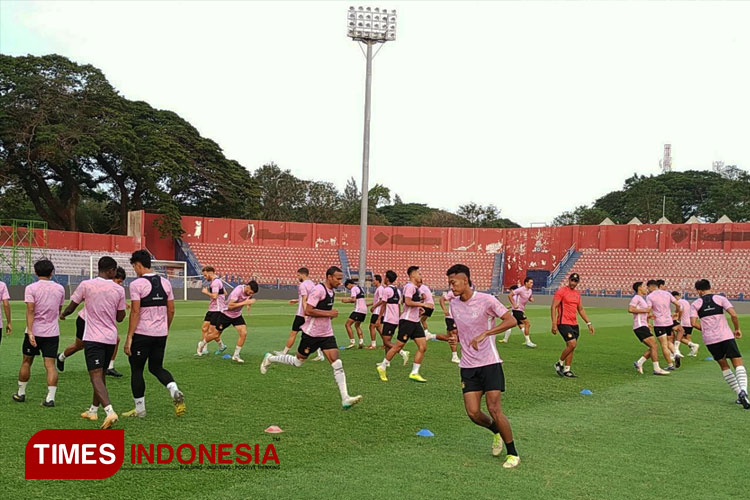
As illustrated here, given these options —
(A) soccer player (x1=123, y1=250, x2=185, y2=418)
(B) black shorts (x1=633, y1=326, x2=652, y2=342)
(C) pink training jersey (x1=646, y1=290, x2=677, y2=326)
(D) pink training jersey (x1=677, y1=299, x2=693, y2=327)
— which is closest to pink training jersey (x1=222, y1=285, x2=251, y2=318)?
(A) soccer player (x1=123, y1=250, x2=185, y2=418)

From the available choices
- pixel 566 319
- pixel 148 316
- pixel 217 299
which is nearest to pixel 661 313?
pixel 566 319

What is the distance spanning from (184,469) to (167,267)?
3839cm

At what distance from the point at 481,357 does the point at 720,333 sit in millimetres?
5225

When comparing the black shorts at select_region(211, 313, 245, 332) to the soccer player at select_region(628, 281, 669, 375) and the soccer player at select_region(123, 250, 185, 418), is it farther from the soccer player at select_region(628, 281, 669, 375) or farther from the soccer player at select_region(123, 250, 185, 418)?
the soccer player at select_region(628, 281, 669, 375)

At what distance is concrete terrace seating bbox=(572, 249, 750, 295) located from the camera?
151ft

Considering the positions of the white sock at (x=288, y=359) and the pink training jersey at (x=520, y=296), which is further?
the pink training jersey at (x=520, y=296)

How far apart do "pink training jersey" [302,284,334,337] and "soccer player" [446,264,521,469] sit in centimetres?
252

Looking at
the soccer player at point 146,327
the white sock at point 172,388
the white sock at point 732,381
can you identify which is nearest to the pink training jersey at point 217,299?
the soccer player at point 146,327

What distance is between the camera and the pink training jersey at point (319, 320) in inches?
339

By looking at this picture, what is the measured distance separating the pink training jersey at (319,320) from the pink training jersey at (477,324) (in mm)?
2583

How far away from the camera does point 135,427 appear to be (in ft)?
23.8

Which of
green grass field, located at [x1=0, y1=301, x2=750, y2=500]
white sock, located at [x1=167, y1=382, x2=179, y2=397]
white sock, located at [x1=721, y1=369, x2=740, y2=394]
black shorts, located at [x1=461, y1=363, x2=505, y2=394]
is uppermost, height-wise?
black shorts, located at [x1=461, y1=363, x2=505, y2=394]

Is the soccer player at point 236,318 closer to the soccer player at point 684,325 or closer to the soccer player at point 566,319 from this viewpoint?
the soccer player at point 566,319

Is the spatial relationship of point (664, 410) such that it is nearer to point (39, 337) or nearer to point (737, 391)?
point (737, 391)
